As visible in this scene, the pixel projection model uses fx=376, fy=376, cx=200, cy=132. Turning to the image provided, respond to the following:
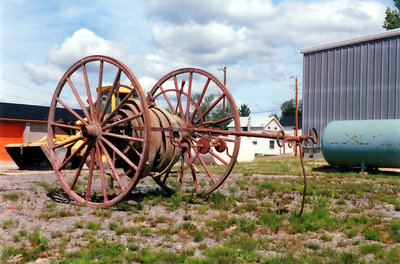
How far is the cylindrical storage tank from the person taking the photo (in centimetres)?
1441

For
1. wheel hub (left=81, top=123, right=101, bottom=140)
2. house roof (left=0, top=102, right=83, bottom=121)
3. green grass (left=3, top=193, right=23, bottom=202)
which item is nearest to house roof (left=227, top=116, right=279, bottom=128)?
house roof (left=0, top=102, right=83, bottom=121)

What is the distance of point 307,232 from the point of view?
5523 mm

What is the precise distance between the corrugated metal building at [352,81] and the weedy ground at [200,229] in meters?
14.4

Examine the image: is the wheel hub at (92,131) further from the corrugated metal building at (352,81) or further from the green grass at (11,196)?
the corrugated metal building at (352,81)

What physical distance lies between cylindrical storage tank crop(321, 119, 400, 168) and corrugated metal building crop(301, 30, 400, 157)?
220 inches

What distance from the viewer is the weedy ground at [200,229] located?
14.3 ft

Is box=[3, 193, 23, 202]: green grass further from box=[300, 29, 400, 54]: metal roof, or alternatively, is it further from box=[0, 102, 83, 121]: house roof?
box=[300, 29, 400, 54]: metal roof

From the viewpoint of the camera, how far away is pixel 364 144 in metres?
14.8

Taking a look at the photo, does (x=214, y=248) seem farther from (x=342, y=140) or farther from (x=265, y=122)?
(x=265, y=122)

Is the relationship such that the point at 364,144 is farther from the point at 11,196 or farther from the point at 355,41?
the point at 11,196

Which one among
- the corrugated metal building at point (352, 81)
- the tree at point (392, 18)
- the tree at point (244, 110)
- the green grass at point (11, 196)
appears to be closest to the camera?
the green grass at point (11, 196)

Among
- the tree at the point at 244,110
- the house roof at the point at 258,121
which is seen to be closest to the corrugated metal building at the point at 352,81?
the house roof at the point at 258,121

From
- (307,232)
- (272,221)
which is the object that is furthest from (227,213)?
(307,232)

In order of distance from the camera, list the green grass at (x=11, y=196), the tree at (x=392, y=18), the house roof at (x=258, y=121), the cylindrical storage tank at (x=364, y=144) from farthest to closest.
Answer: the house roof at (x=258, y=121) < the tree at (x=392, y=18) < the cylindrical storage tank at (x=364, y=144) < the green grass at (x=11, y=196)
